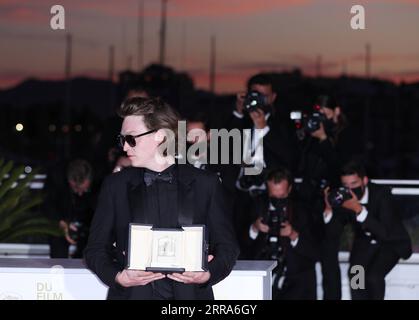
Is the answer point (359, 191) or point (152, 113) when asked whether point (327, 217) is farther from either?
point (152, 113)

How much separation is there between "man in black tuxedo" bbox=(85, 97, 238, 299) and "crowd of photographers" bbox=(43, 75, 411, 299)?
2995 mm

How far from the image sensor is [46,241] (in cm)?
818

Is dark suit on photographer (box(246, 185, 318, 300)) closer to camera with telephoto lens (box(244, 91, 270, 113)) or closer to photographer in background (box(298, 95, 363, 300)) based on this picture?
photographer in background (box(298, 95, 363, 300))

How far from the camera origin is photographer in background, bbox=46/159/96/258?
7168mm

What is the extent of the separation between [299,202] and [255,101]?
2.44 ft

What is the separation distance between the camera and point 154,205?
12.0ft

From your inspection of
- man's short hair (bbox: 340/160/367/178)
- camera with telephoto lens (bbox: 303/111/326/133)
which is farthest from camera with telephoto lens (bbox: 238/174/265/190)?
man's short hair (bbox: 340/160/367/178)

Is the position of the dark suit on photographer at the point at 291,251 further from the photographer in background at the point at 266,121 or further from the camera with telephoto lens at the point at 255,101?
the camera with telephoto lens at the point at 255,101

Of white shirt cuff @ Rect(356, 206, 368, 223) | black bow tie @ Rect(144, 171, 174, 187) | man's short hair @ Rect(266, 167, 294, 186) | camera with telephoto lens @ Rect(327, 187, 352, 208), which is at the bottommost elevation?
white shirt cuff @ Rect(356, 206, 368, 223)

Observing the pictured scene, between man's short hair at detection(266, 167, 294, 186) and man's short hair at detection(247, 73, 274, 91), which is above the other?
man's short hair at detection(247, 73, 274, 91)

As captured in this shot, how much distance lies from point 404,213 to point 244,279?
3.41 meters

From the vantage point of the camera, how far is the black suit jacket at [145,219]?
3.67 m

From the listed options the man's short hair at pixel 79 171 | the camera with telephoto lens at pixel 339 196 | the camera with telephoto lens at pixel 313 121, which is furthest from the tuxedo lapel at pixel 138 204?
the man's short hair at pixel 79 171
